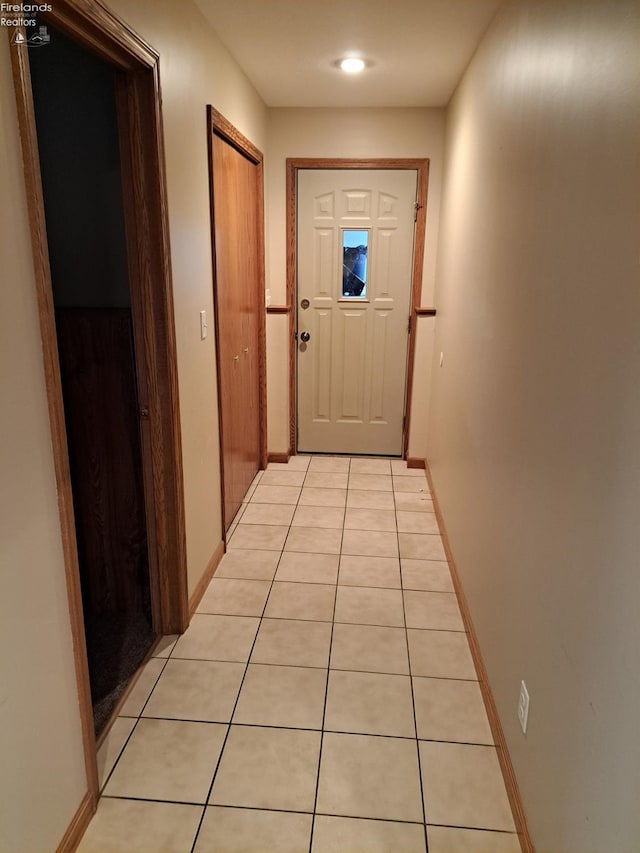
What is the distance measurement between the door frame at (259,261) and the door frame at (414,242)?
26cm

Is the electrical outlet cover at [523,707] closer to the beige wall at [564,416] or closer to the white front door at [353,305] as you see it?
the beige wall at [564,416]

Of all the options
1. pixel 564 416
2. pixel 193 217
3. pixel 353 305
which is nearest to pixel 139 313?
pixel 193 217

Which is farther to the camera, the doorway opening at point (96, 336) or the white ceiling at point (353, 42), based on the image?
the white ceiling at point (353, 42)

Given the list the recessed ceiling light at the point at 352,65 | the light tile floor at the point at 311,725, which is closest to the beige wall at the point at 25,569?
the light tile floor at the point at 311,725

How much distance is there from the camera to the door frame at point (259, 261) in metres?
2.55

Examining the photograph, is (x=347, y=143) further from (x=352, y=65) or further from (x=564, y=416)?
(x=564, y=416)

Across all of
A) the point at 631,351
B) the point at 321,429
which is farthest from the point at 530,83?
the point at 321,429

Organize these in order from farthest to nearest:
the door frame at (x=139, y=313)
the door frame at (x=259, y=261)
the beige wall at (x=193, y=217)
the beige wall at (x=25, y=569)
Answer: the door frame at (x=259, y=261) < the beige wall at (x=193, y=217) < the door frame at (x=139, y=313) < the beige wall at (x=25, y=569)

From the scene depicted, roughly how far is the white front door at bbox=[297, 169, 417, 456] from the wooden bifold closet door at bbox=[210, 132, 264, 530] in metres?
0.46

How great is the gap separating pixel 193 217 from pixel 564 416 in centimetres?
171

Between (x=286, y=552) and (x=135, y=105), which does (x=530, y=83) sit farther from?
(x=286, y=552)

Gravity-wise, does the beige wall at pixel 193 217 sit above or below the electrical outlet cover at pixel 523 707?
above

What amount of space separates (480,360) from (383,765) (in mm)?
1483

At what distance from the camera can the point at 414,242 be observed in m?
3.91
